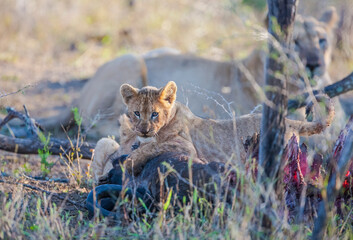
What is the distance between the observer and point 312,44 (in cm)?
664

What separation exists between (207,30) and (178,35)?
2.11 ft

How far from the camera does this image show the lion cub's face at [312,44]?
6457mm

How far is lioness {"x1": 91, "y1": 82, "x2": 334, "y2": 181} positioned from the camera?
356 cm

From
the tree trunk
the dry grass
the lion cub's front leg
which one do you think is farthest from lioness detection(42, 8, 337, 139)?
the tree trunk

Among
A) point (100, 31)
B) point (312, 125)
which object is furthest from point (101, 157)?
point (100, 31)

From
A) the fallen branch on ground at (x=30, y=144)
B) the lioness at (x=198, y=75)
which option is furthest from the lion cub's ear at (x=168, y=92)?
the lioness at (x=198, y=75)

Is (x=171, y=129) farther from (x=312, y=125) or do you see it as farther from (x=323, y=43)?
(x=323, y=43)

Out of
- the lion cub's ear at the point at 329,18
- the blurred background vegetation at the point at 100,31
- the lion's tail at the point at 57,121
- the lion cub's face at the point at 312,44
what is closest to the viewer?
the lion's tail at the point at 57,121

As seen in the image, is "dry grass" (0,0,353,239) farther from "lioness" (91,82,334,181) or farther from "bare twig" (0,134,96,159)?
"lioness" (91,82,334,181)

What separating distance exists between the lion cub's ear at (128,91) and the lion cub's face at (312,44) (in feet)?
9.05

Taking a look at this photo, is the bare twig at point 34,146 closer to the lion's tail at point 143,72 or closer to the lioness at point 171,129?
the lioness at point 171,129

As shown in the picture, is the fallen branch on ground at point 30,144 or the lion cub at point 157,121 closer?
the lion cub at point 157,121

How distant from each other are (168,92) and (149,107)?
0.18 meters

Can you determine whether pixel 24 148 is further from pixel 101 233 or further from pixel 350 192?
pixel 350 192
